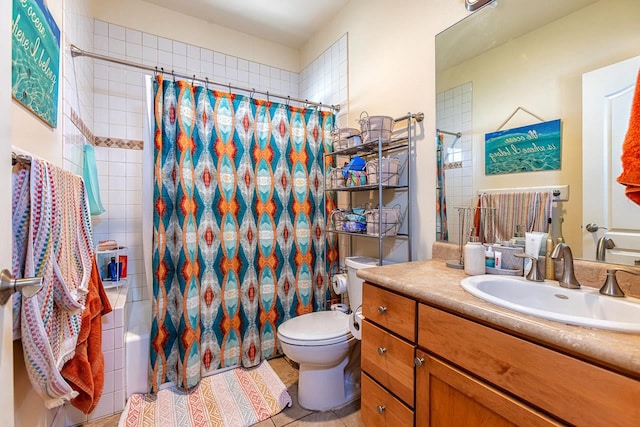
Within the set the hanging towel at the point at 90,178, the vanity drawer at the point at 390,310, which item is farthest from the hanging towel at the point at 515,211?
the hanging towel at the point at 90,178

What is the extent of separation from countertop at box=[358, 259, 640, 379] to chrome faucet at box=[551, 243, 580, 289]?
0.30 m

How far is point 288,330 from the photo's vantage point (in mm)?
1541

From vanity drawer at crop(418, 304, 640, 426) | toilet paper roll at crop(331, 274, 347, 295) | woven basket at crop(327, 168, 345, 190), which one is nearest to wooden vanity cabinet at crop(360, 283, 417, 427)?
vanity drawer at crop(418, 304, 640, 426)

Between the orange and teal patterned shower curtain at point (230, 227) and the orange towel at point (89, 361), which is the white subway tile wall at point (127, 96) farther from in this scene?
the orange towel at point (89, 361)

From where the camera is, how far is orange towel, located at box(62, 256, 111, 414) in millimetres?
971

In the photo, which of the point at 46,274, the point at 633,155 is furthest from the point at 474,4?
the point at 46,274

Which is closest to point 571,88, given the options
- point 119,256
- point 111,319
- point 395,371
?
point 395,371

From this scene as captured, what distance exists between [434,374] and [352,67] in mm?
1986

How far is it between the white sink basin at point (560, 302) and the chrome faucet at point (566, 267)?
0.07ft

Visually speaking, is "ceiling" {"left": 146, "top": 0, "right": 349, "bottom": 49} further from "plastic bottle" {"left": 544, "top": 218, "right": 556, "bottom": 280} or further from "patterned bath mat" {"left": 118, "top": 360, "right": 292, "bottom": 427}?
"patterned bath mat" {"left": 118, "top": 360, "right": 292, "bottom": 427}

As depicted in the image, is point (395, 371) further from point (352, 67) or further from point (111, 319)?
point (352, 67)

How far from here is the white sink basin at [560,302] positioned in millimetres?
630

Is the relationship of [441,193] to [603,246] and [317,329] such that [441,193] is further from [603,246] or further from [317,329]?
[317,329]

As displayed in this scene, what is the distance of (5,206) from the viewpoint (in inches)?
22.0
